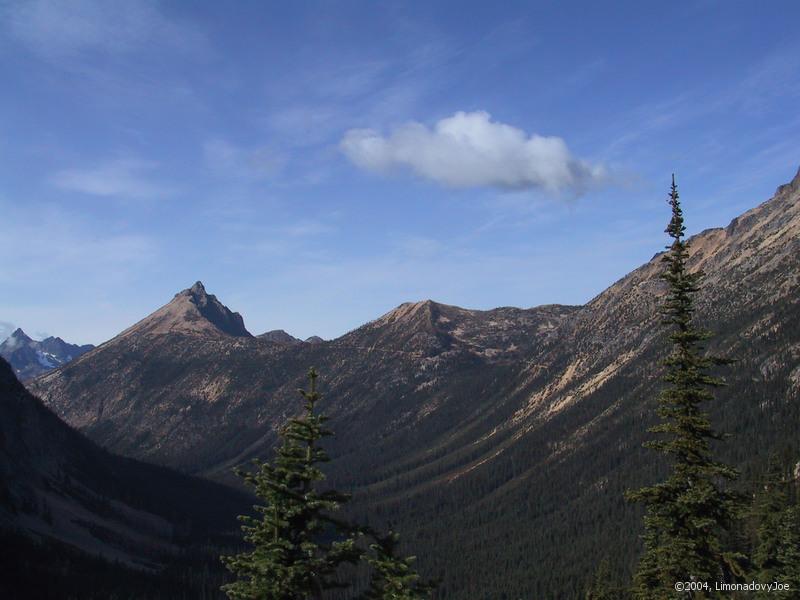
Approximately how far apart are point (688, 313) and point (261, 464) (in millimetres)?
19320

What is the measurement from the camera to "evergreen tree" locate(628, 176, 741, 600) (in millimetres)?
25766

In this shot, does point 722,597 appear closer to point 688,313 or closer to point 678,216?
point 688,313

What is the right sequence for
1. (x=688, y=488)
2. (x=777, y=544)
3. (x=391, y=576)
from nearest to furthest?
(x=391, y=576) < (x=688, y=488) < (x=777, y=544)

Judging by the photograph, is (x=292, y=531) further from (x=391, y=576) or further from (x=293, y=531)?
(x=391, y=576)

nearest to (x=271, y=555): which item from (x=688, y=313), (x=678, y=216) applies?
(x=688, y=313)

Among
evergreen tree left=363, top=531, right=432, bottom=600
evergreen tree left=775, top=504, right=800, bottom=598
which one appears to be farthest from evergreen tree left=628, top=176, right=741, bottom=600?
evergreen tree left=775, top=504, right=800, bottom=598

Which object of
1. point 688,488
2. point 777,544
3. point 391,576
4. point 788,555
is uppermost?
point 688,488

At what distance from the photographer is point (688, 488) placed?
26312 mm

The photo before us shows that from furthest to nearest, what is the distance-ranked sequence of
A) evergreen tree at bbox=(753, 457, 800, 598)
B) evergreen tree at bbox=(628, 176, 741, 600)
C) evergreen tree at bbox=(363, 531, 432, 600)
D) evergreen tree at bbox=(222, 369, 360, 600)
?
1. evergreen tree at bbox=(753, 457, 800, 598)
2. evergreen tree at bbox=(628, 176, 741, 600)
3. evergreen tree at bbox=(363, 531, 432, 600)
4. evergreen tree at bbox=(222, 369, 360, 600)

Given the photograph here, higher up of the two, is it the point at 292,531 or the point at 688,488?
the point at 688,488

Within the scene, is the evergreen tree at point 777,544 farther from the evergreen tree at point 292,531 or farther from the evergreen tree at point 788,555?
the evergreen tree at point 292,531

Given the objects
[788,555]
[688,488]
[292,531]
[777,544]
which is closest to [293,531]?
[292,531]

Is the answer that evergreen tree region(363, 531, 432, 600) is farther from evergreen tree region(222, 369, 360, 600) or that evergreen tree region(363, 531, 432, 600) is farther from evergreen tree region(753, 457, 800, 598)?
evergreen tree region(753, 457, 800, 598)

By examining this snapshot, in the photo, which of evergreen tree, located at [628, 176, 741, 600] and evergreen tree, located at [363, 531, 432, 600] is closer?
Result: evergreen tree, located at [363, 531, 432, 600]
